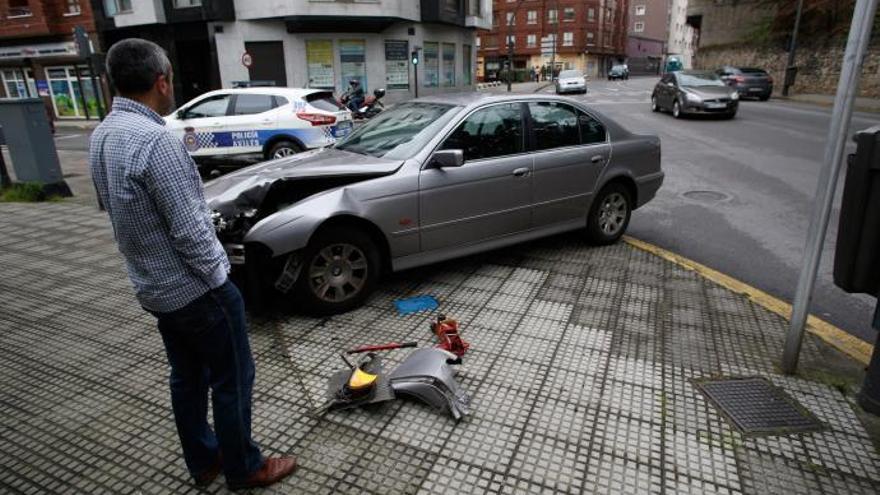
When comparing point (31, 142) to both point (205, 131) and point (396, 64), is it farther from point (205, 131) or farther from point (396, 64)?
point (396, 64)

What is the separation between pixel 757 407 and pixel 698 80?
18112mm

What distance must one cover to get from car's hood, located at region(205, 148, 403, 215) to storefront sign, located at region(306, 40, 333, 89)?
23140 millimetres

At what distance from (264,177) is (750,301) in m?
4.01

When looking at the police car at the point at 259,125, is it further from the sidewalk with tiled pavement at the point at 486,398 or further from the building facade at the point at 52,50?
the building facade at the point at 52,50

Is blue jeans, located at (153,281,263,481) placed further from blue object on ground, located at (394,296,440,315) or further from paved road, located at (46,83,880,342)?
paved road, located at (46,83,880,342)

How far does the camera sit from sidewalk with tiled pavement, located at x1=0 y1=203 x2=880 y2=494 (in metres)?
2.60

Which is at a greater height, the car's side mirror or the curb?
the car's side mirror

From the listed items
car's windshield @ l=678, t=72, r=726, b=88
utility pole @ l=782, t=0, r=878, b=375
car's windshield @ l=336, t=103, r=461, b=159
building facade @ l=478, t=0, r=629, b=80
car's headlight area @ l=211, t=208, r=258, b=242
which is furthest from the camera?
building facade @ l=478, t=0, r=629, b=80

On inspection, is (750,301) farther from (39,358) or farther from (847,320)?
(39,358)

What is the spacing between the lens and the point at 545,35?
67.1m

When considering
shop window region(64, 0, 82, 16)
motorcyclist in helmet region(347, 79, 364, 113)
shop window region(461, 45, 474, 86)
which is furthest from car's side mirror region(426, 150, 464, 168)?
shop window region(461, 45, 474, 86)

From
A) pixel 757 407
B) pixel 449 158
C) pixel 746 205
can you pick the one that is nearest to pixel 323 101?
pixel 449 158

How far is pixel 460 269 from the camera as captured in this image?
5.21 m

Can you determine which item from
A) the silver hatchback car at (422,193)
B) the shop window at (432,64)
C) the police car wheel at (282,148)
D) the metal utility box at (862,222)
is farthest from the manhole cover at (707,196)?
the shop window at (432,64)
